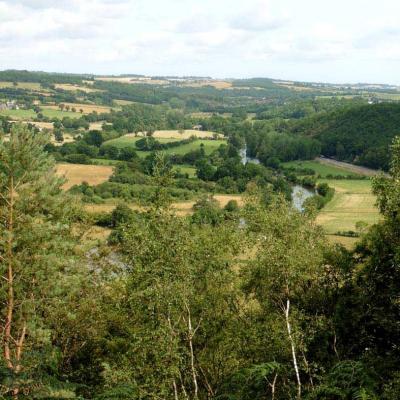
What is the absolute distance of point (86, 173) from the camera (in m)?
95.8

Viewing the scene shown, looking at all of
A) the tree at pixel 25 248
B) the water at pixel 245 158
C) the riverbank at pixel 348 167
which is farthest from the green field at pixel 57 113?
the tree at pixel 25 248

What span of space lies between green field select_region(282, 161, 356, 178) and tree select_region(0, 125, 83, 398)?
95.7m

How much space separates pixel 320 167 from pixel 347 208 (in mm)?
40397

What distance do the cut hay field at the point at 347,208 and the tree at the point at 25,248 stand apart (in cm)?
4850

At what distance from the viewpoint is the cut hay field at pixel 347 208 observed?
67.6 meters

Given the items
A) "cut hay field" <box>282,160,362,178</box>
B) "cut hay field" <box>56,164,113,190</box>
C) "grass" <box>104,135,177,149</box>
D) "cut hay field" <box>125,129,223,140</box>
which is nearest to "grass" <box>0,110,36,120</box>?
"grass" <box>104,135,177,149</box>

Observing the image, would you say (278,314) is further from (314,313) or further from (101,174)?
(101,174)

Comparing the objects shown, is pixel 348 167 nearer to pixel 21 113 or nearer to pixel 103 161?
pixel 103 161

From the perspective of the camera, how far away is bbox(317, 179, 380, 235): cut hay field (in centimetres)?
6762

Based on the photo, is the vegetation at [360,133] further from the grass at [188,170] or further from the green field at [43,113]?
the green field at [43,113]

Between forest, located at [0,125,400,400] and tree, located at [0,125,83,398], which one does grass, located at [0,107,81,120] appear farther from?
forest, located at [0,125,400,400]

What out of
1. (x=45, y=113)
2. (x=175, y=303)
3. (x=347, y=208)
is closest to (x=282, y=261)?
(x=175, y=303)

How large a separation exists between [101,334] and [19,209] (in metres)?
7.35

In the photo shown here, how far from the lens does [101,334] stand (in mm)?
20281
